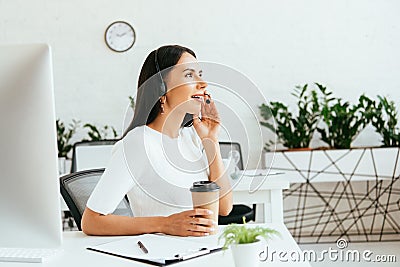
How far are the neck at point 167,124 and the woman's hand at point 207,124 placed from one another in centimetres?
9

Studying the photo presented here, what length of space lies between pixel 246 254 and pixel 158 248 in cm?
33

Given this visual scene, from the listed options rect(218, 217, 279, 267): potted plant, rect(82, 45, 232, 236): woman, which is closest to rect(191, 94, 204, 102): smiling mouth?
rect(82, 45, 232, 236): woman

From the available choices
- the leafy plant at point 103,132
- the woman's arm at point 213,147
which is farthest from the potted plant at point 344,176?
the woman's arm at point 213,147

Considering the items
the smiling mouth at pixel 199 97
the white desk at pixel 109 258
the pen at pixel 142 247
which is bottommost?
the white desk at pixel 109 258

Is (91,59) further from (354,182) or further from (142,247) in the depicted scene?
(142,247)

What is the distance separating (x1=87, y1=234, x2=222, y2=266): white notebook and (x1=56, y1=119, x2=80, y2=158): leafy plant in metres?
2.97

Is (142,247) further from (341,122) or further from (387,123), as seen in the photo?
(387,123)

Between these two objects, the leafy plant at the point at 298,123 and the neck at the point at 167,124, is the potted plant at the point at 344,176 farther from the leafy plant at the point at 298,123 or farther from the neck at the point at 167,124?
the neck at the point at 167,124

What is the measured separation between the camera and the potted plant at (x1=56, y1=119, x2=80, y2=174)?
4.35m

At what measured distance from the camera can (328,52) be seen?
15.3 ft

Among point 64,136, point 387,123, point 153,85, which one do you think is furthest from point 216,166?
point 64,136

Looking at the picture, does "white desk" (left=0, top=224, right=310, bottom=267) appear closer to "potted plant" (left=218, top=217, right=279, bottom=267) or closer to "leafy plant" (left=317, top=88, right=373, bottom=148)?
"potted plant" (left=218, top=217, right=279, bottom=267)

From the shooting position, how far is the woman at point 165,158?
5.44 ft

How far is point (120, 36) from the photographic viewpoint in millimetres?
4719
